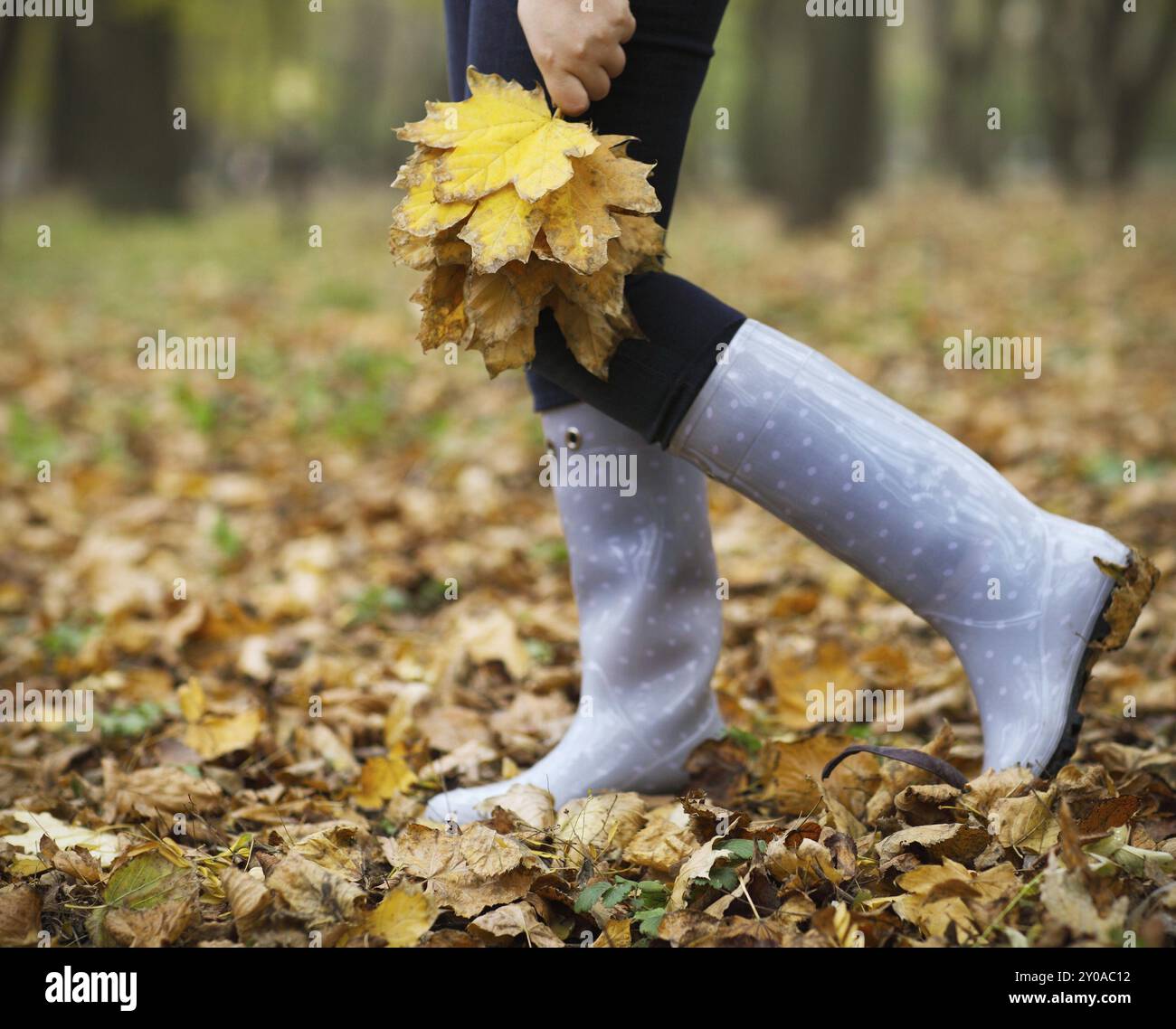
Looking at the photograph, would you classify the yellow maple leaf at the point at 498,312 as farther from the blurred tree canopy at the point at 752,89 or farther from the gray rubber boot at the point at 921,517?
the blurred tree canopy at the point at 752,89

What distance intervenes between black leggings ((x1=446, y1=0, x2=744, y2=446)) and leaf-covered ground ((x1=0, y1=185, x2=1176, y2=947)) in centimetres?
50

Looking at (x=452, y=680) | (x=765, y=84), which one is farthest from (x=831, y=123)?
(x=452, y=680)

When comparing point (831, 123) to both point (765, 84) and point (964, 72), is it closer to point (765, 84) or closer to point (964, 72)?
point (765, 84)

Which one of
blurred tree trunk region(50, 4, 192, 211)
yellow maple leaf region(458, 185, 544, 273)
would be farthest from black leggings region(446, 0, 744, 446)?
blurred tree trunk region(50, 4, 192, 211)

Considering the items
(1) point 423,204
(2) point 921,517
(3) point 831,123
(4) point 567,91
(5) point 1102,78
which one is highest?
(5) point 1102,78

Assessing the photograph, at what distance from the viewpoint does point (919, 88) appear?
3033cm

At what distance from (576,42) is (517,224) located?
22 cm

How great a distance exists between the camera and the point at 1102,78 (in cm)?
1199

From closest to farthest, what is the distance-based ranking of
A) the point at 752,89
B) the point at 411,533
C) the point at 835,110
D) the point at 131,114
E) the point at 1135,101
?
→ 1. the point at 411,533
2. the point at 835,110
3. the point at 131,114
4. the point at 1135,101
5. the point at 752,89

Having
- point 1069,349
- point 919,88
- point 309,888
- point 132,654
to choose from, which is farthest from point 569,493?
point 919,88

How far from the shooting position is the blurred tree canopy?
28.2 ft

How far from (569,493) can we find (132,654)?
1.22 meters

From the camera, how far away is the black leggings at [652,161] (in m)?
1.29
